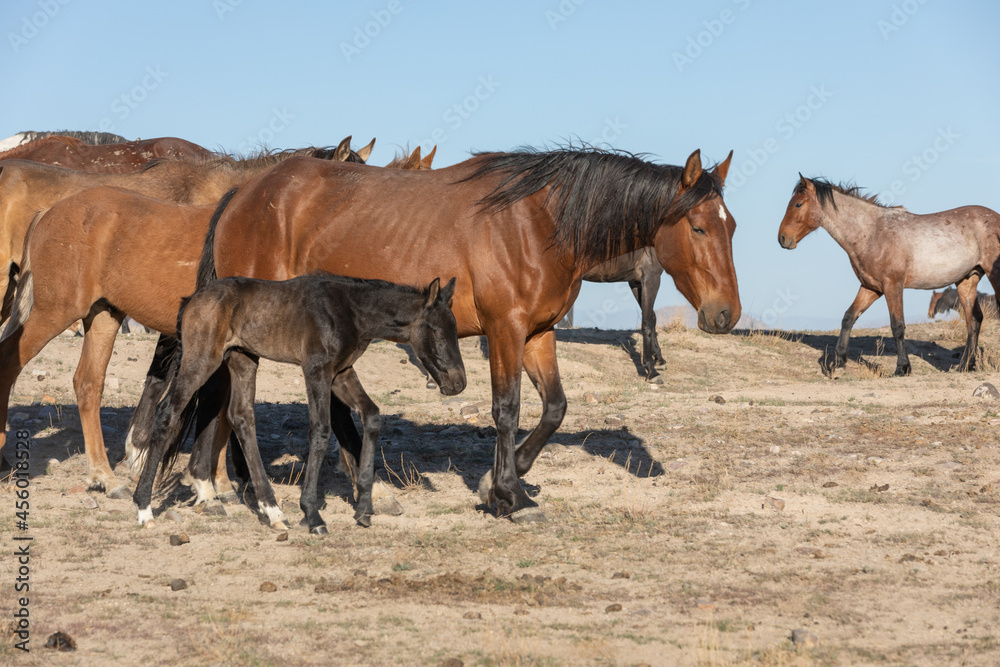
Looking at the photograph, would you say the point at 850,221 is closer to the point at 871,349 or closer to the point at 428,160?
the point at 871,349

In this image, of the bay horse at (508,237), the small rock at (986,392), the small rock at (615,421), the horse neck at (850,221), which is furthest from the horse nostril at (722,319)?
the horse neck at (850,221)

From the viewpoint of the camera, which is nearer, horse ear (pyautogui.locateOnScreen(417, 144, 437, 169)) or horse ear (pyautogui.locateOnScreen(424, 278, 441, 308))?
horse ear (pyautogui.locateOnScreen(424, 278, 441, 308))

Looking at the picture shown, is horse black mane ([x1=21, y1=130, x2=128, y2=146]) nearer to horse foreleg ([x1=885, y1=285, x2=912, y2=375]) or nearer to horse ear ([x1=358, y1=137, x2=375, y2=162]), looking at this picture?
horse ear ([x1=358, y1=137, x2=375, y2=162])

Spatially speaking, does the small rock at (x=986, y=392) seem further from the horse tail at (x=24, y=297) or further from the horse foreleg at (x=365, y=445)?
the horse tail at (x=24, y=297)

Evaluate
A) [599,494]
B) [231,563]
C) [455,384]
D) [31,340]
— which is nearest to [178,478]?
[31,340]

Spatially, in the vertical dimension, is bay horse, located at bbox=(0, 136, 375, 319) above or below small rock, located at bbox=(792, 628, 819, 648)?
above

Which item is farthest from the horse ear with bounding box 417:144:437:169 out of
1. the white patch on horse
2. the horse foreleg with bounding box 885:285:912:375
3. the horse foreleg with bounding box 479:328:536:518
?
the white patch on horse

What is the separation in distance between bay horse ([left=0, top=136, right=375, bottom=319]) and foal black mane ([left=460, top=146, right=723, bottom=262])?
3143mm

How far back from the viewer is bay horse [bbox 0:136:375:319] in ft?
27.7

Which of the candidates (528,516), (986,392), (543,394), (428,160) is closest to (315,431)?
(528,516)

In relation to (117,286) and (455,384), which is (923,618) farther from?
(117,286)

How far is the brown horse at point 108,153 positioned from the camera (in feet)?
36.9

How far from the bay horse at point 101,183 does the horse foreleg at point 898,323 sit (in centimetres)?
913

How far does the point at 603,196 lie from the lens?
21.4 ft
